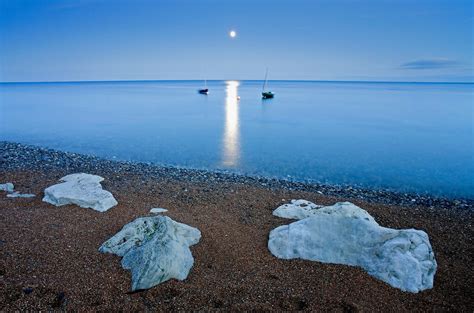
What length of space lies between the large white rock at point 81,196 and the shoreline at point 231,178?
15.2ft

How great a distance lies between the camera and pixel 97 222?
28.6 ft

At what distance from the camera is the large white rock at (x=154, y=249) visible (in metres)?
6.20

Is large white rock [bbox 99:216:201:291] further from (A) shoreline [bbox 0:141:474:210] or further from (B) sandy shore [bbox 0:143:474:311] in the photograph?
(A) shoreline [bbox 0:141:474:210]

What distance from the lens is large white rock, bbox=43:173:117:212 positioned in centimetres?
961

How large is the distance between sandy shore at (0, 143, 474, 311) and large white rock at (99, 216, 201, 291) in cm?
19

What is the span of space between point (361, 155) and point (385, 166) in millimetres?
3320

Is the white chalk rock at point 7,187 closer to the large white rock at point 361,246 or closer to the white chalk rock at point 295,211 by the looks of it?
the white chalk rock at point 295,211

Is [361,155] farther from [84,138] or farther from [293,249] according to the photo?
[84,138]

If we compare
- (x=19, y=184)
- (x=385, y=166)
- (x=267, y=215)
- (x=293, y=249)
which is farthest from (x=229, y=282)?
(x=385, y=166)

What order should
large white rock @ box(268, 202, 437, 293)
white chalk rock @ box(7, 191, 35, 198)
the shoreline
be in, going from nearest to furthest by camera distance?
large white rock @ box(268, 202, 437, 293) < white chalk rock @ box(7, 191, 35, 198) < the shoreline

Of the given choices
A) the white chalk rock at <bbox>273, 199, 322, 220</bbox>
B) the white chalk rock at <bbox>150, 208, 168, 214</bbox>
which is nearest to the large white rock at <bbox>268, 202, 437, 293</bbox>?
the white chalk rock at <bbox>273, 199, 322, 220</bbox>

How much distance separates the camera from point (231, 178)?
50.9 ft

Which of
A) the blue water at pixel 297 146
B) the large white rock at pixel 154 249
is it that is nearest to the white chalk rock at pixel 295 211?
the large white rock at pixel 154 249

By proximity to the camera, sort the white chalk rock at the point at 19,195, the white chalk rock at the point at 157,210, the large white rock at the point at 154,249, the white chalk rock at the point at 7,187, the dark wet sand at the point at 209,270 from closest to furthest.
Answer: the dark wet sand at the point at 209,270 → the large white rock at the point at 154,249 → the white chalk rock at the point at 157,210 → the white chalk rock at the point at 19,195 → the white chalk rock at the point at 7,187
